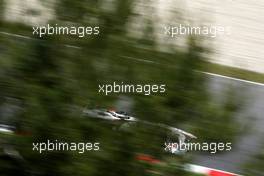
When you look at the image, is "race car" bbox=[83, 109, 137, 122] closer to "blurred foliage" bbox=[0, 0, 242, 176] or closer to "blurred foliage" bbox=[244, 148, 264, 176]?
"blurred foliage" bbox=[0, 0, 242, 176]

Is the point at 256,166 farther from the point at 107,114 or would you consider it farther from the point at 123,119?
the point at 107,114

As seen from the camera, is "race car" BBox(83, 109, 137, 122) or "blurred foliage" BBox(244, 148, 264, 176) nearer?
"blurred foliage" BBox(244, 148, 264, 176)

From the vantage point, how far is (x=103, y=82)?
12.5 ft

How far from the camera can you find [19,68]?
3.85 metres

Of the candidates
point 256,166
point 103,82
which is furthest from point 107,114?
point 256,166

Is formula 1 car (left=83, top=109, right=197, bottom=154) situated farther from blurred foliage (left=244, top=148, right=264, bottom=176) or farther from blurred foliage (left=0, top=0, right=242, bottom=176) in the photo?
blurred foliage (left=244, top=148, right=264, bottom=176)

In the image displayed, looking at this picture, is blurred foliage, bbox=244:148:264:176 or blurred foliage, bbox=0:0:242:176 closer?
blurred foliage, bbox=244:148:264:176

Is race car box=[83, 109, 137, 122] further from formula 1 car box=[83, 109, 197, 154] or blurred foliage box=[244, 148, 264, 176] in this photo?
blurred foliage box=[244, 148, 264, 176]

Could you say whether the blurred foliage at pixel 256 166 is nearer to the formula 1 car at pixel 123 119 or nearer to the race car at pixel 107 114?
the formula 1 car at pixel 123 119

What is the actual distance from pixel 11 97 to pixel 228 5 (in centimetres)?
1035

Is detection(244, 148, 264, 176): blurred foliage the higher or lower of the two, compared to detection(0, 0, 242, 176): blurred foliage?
lower

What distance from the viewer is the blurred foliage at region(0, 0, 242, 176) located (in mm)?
3791

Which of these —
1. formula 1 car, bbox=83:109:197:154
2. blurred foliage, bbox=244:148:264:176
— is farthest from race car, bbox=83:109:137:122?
blurred foliage, bbox=244:148:264:176

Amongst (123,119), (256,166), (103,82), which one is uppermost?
(103,82)
